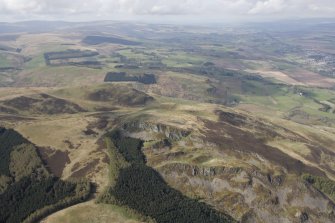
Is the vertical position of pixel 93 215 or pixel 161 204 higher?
pixel 93 215

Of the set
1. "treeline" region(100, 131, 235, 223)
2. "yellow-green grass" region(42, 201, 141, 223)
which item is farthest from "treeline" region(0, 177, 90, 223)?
"treeline" region(100, 131, 235, 223)

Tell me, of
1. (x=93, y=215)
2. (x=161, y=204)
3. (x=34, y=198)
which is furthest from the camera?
→ (x=34, y=198)

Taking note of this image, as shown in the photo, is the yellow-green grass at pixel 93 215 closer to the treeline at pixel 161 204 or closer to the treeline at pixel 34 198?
the treeline at pixel 161 204

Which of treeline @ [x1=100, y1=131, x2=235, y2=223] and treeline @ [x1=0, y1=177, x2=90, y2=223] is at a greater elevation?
treeline @ [x1=0, y1=177, x2=90, y2=223]

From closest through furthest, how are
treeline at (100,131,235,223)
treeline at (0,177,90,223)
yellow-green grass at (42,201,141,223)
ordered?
yellow-green grass at (42,201,141,223), treeline at (0,177,90,223), treeline at (100,131,235,223)

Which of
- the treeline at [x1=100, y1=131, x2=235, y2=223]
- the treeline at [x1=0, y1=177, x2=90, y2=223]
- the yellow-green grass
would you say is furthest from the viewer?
the treeline at [x1=100, y1=131, x2=235, y2=223]

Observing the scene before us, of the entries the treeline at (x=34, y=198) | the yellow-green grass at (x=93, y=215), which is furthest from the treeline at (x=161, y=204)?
the treeline at (x=34, y=198)

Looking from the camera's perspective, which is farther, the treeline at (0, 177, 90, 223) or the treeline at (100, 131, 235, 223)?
the treeline at (100, 131, 235, 223)

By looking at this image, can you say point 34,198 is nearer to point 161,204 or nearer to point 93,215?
point 93,215

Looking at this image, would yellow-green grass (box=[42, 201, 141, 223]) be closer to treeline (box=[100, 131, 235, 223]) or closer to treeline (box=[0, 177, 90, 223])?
treeline (box=[100, 131, 235, 223])

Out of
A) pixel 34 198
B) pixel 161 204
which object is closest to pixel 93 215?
pixel 161 204

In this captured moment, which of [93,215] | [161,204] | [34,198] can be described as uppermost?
[93,215]
